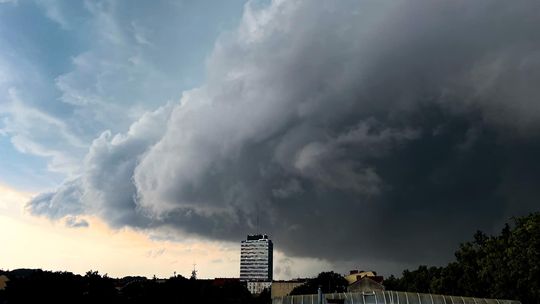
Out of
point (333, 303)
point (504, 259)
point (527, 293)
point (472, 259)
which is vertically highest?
point (472, 259)

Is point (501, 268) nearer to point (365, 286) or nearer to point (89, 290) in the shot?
point (89, 290)

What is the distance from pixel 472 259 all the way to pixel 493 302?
47236mm

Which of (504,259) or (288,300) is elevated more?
(504,259)

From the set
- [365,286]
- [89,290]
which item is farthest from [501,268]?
[365,286]

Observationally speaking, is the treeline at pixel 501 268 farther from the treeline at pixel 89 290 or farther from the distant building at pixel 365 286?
the treeline at pixel 89 290

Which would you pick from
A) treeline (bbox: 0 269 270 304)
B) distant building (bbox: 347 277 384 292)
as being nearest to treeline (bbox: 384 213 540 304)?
distant building (bbox: 347 277 384 292)

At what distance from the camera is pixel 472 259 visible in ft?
302

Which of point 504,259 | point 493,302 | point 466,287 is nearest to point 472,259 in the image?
point 466,287

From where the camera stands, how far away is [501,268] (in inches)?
2731

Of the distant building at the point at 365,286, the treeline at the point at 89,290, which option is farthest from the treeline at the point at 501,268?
the treeline at the point at 89,290

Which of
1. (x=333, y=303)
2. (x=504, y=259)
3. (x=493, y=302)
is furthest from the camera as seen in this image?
(x=504, y=259)

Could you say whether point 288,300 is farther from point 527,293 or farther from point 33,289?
point 33,289

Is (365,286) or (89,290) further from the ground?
(365,286)

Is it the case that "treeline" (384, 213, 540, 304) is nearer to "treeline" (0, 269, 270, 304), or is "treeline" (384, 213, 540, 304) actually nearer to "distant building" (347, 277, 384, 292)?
"distant building" (347, 277, 384, 292)
